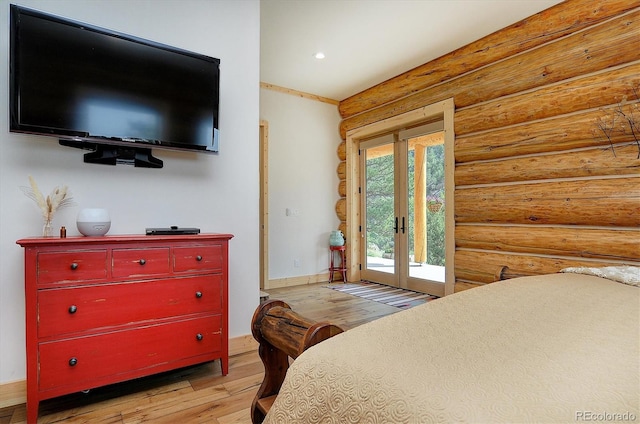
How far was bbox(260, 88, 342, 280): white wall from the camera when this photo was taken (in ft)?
16.8

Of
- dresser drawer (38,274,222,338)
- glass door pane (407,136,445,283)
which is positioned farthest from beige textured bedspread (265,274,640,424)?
glass door pane (407,136,445,283)

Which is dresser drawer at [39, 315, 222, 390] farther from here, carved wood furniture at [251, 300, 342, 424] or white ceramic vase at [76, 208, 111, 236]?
carved wood furniture at [251, 300, 342, 424]

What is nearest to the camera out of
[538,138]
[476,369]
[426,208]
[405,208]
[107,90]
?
[476,369]

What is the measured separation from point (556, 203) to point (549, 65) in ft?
4.31

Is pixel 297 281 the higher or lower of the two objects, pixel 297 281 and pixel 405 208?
the lower

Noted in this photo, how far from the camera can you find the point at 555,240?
121 inches

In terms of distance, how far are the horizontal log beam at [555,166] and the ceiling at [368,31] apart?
4.68 ft

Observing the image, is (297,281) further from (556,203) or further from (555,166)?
(555,166)

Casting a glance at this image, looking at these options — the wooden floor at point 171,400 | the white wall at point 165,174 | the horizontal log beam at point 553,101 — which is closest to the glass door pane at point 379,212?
the horizontal log beam at point 553,101

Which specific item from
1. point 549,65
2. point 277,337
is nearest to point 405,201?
point 549,65

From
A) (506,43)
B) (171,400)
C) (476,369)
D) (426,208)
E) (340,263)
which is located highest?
(506,43)

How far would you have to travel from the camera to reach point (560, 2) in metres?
3.06

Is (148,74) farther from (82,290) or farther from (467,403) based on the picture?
(467,403)

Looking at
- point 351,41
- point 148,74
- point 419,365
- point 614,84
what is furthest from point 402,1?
point 419,365
